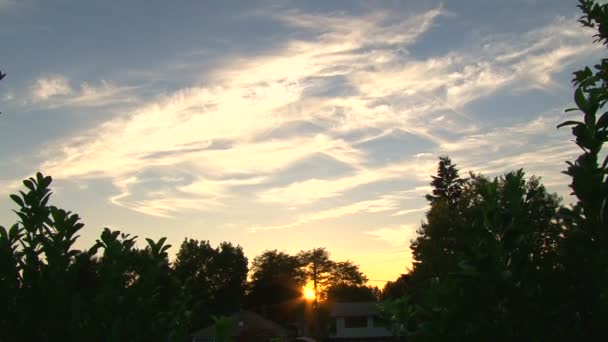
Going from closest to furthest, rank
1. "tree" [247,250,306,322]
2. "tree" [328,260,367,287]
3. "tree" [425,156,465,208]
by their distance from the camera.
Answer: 1. "tree" [425,156,465,208]
2. "tree" [247,250,306,322]
3. "tree" [328,260,367,287]

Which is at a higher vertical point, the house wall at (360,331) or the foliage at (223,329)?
the foliage at (223,329)

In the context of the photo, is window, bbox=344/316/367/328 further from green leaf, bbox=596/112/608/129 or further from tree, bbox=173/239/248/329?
green leaf, bbox=596/112/608/129

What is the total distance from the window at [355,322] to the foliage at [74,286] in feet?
259

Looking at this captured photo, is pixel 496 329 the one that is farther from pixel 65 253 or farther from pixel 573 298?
pixel 65 253

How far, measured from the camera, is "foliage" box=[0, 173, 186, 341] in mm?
3451

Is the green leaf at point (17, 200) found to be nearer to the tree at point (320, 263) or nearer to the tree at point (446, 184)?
the tree at point (446, 184)

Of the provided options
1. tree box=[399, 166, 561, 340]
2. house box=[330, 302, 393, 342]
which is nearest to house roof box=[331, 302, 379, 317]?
house box=[330, 302, 393, 342]

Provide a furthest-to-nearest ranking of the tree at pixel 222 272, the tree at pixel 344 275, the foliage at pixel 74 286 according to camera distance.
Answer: the tree at pixel 344 275
the tree at pixel 222 272
the foliage at pixel 74 286

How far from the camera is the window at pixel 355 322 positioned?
79.4 m

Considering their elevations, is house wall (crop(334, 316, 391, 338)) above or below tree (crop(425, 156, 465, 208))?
below

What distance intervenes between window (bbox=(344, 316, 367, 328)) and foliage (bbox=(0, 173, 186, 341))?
7897 centimetres

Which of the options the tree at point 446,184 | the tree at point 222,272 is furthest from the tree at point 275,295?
the tree at point 446,184

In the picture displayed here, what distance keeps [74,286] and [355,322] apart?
261ft

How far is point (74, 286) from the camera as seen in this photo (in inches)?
145
